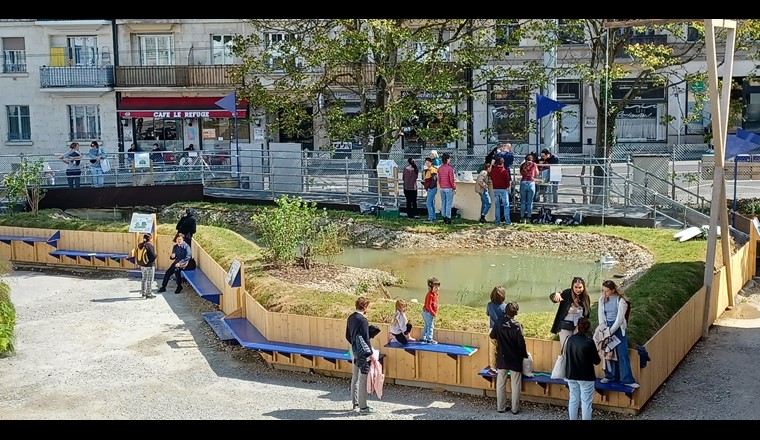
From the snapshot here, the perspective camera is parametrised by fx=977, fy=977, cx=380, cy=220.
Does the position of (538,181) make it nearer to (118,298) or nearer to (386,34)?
Result: (386,34)

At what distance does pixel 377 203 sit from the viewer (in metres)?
27.4

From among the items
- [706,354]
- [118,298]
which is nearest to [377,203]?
[118,298]

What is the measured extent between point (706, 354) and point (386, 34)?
585 inches

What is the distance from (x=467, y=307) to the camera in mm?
15133

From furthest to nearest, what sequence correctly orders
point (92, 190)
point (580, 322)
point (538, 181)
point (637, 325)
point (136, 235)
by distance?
point (92, 190) → point (538, 181) → point (136, 235) → point (637, 325) → point (580, 322)

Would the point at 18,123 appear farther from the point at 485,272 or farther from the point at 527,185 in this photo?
the point at 485,272

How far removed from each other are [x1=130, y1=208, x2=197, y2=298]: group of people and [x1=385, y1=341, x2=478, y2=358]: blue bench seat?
25.6 feet

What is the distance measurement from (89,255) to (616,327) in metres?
14.3

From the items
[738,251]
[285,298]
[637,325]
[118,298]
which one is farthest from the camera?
[118,298]

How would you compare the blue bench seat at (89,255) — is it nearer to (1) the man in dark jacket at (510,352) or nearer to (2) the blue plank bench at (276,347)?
(2) the blue plank bench at (276,347)

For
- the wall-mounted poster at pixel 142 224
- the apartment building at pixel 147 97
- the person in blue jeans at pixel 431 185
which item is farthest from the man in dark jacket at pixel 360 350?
the apartment building at pixel 147 97

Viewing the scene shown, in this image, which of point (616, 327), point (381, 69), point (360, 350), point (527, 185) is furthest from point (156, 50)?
point (616, 327)

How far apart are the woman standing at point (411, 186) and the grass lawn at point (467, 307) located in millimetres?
1208

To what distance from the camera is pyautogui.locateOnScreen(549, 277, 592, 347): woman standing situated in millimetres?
12469
